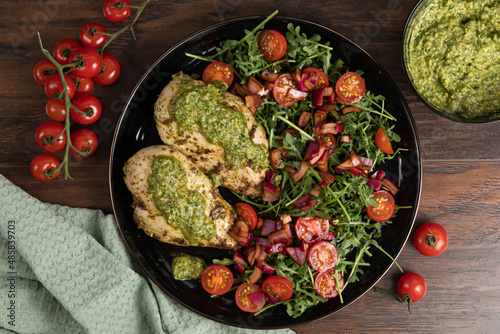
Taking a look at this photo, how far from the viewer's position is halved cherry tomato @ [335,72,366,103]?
301 cm

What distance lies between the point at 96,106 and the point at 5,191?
1.06m

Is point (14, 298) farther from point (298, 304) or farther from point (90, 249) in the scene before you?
point (298, 304)

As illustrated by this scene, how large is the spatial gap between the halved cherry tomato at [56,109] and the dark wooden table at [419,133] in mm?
261

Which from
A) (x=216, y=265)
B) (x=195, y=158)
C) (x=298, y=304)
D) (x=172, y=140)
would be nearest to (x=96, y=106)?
(x=172, y=140)

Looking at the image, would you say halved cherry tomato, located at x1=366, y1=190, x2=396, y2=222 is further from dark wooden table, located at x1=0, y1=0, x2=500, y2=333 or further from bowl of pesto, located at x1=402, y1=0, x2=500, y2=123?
bowl of pesto, located at x1=402, y1=0, x2=500, y2=123

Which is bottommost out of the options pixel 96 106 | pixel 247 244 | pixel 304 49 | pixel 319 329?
pixel 319 329

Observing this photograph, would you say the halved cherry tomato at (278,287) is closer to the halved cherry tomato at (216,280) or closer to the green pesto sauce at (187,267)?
the halved cherry tomato at (216,280)

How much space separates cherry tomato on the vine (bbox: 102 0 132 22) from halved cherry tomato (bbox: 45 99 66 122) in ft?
2.66

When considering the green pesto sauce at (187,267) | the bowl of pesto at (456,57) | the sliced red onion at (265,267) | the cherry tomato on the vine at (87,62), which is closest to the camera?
the bowl of pesto at (456,57)

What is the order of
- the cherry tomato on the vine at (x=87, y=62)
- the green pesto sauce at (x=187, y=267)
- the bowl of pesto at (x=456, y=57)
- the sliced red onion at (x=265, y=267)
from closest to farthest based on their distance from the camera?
the bowl of pesto at (x=456, y=57) < the cherry tomato on the vine at (x=87, y=62) < the sliced red onion at (x=265, y=267) < the green pesto sauce at (x=187, y=267)

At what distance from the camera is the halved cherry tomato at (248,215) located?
3.10 metres

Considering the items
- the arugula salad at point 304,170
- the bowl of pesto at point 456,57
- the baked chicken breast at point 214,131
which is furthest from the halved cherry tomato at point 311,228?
the bowl of pesto at point 456,57

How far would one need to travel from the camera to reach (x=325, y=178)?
A: 2.99 m

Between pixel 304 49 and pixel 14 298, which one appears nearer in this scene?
pixel 304 49
